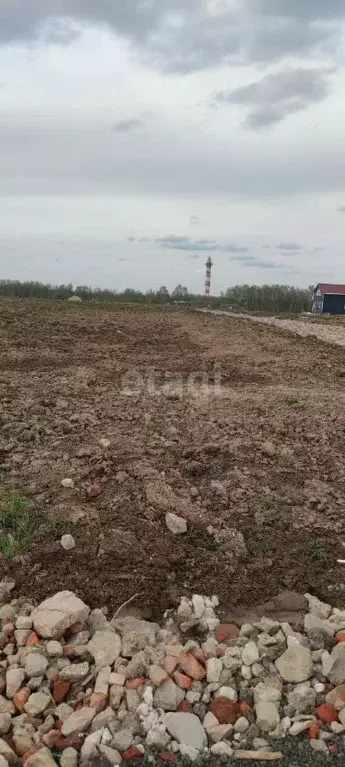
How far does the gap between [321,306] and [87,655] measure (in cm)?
4301

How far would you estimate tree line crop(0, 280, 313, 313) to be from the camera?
37.7 meters

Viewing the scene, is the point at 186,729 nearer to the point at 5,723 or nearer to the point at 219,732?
the point at 219,732

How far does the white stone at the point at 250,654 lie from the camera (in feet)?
9.47

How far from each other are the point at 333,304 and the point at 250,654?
43.4m

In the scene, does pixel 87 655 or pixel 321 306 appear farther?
pixel 321 306

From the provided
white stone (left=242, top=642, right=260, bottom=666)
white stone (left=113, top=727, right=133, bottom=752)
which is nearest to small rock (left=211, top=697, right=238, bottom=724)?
white stone (left=242, top=642, right=260, bottom=666)

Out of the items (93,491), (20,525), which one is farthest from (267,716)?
(93,491)

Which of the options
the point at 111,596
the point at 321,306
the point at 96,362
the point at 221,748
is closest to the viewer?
the point at 221,748

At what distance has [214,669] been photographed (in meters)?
2.82

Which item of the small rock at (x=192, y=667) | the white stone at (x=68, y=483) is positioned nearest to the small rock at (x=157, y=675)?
the small rock at (x=192, y=667)

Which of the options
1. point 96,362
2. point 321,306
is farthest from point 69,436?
point 321,306

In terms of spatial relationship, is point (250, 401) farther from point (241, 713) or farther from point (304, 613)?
point (241, 713)

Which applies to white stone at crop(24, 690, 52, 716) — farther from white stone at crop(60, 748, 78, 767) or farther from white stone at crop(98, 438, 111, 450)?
white stone at crop(98, 438, 111, 450)

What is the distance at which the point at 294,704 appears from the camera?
266 centimetres
